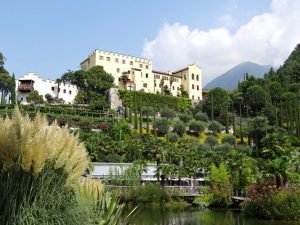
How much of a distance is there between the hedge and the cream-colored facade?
480 centimetres

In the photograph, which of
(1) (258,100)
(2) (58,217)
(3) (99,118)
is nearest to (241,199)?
(2) (58,217)

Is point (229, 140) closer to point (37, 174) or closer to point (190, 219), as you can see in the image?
point (190, 219)

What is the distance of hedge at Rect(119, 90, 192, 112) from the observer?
6431cm

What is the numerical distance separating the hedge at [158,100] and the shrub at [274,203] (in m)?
41.8

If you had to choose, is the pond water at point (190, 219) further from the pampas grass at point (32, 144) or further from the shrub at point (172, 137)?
the shrub at point (172, 137)

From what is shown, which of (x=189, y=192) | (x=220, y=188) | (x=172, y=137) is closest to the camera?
(x=220, y=188)

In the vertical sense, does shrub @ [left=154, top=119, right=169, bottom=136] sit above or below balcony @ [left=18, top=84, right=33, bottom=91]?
below

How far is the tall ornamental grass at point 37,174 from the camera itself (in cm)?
485

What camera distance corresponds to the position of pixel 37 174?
499 cm

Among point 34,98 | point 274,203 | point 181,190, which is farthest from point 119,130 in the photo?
point 274,203

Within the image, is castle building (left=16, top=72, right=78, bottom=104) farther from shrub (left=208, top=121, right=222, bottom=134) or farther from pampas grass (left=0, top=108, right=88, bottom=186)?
pampas grass (left=0, top=108, right=88, bottom=186)

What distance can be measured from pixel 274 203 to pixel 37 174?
18675 millimetres

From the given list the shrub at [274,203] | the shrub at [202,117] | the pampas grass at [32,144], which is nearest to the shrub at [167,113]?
the shrub at [202,117]

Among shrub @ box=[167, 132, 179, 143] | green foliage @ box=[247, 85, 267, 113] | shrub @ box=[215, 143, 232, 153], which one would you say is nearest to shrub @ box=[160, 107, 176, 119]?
shrub @ box=[167, 132, 179, 143]
